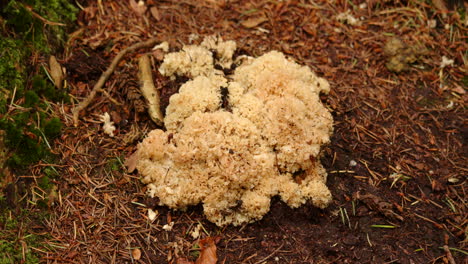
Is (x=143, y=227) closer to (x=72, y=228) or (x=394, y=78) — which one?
(x=72, y=228)

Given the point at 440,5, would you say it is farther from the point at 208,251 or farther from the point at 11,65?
the point at 11,65

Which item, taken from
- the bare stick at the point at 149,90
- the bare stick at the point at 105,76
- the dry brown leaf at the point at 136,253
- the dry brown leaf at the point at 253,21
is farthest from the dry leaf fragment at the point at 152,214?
the dry brown leaf at the point at 253,21

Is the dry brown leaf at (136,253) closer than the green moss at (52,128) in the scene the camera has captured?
Yes

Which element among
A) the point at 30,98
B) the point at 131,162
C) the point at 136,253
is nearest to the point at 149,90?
the point at 131,162

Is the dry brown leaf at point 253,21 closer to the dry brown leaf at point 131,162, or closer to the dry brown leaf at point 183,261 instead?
the dry brown leaf at point 131,162

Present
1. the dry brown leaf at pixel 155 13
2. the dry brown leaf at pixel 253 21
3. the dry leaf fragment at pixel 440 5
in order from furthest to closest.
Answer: the dry leaf fragment at pixel 440 5, the dry brown leaf at pixel 253 21, the dry brown leaf at pixel 155 13

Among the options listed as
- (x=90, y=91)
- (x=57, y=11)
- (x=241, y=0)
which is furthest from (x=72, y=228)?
(x=241, y=0)
